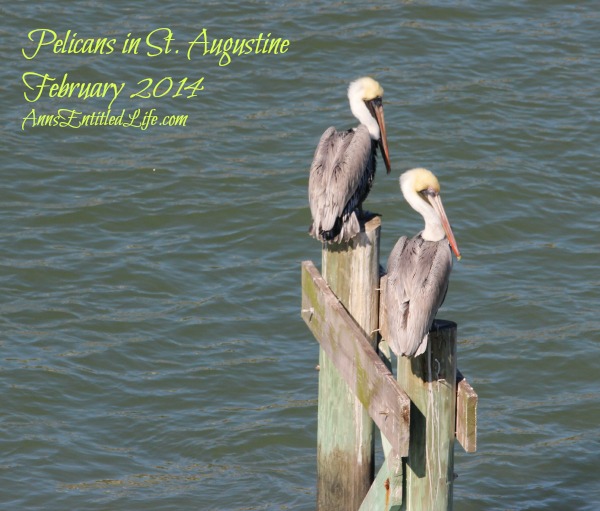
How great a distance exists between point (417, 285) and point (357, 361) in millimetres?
470

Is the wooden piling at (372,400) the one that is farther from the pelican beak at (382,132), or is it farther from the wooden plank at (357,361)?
the pelican beak at (382,132)

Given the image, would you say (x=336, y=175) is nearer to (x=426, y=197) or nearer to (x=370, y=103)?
(x=426, y=197)

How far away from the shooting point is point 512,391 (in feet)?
26.7

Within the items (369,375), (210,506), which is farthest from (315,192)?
(210,506)

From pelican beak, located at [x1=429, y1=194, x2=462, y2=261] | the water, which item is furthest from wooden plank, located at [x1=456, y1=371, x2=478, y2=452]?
the water

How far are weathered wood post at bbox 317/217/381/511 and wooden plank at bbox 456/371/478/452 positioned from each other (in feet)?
2.70

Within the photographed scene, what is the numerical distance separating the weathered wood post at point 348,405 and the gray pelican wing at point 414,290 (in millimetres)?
346

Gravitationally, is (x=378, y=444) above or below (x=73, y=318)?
below

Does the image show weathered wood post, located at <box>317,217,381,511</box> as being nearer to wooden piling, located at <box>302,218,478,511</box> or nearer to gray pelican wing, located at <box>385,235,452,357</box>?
wooden piling, located at <box>302,218,478,511</box>

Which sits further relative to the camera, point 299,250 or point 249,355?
point 299,250

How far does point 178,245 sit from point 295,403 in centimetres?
234

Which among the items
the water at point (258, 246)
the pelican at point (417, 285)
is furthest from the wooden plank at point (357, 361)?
the water at point (258, 246)

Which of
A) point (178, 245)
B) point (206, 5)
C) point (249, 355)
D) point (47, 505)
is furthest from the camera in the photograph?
point (206, 5)

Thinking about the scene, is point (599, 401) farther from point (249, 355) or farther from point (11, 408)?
point (11, 408)
